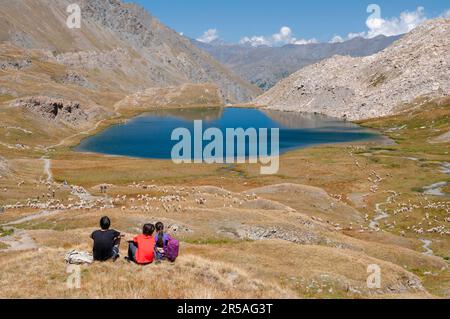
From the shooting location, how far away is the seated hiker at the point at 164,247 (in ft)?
91.5

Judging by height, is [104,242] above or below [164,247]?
above

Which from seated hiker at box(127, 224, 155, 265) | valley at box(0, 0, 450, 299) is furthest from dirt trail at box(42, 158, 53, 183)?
seated hiker at box(127, 224, 155, 265)

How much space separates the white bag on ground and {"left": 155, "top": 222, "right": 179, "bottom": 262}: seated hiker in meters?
3.80

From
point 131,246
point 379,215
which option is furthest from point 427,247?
point 131,246

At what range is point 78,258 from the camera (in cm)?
2730

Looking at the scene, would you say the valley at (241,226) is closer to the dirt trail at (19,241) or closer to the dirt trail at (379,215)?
the dirt trail at (19,241)

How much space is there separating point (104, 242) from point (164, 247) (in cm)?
348

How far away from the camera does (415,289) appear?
128 ft

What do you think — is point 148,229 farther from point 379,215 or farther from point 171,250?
point 379,215

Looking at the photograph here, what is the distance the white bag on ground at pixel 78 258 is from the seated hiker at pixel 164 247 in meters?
3.80

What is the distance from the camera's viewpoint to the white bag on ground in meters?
27.2

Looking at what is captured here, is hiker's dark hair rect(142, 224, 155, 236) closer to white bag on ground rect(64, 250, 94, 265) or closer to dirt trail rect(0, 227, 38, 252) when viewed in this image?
white bag on ground rect(64, 250, 94, 265)
